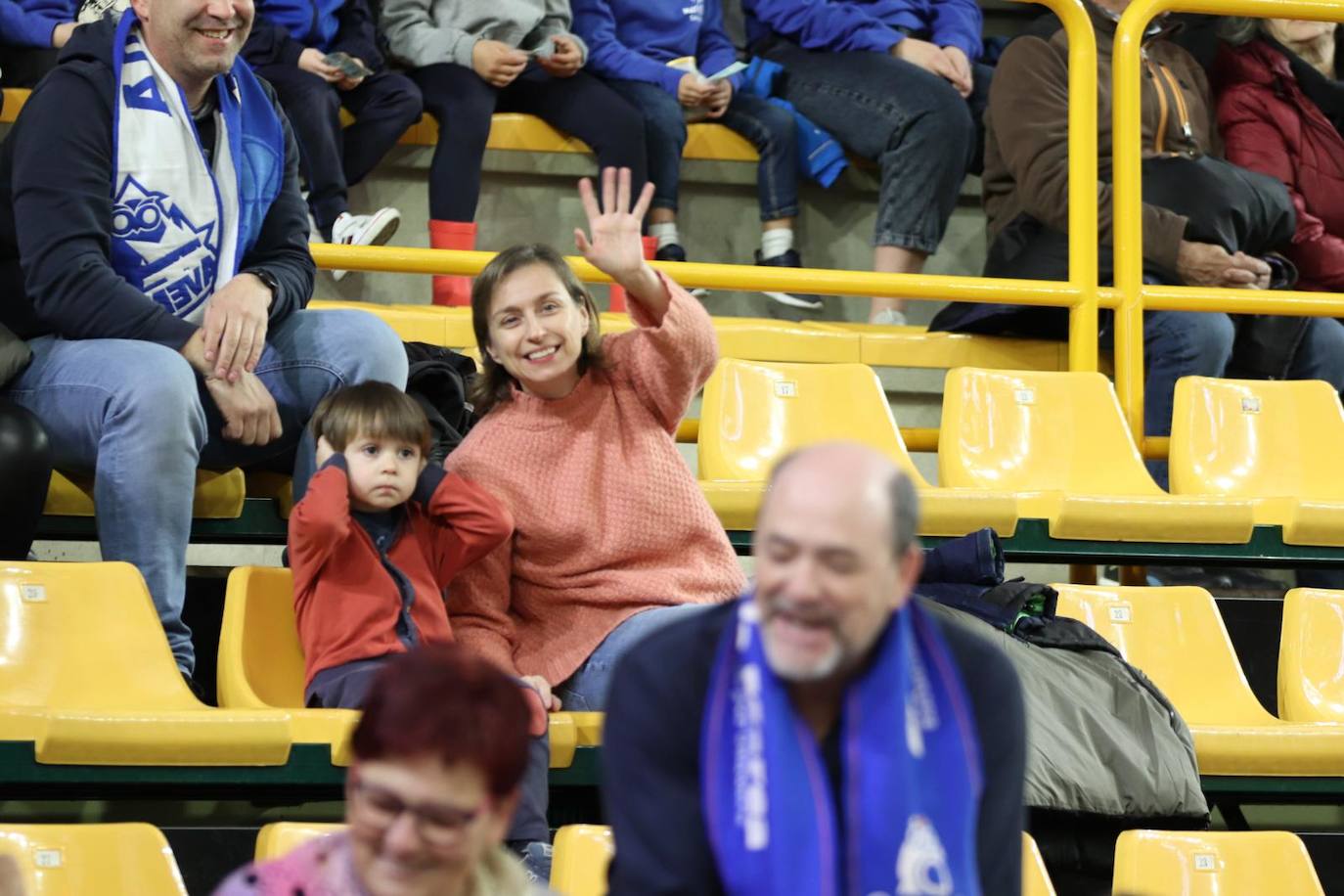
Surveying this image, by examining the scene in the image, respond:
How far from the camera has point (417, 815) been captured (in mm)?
1337

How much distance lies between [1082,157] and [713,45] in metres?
1.29

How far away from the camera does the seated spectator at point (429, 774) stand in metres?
1.34

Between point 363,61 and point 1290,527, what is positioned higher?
point 363,61

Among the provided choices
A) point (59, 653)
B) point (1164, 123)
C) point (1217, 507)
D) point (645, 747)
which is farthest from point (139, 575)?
point (1164, 123)

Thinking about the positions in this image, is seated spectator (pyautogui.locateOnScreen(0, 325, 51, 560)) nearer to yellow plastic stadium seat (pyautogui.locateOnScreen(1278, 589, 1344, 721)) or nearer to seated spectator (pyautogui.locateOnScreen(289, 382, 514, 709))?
seated spectator (pyautogui.locateOnScreen(289, 382, 514, 709))

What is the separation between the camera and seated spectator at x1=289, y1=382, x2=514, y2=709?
2.43 metres

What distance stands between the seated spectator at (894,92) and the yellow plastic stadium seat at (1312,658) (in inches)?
53.3

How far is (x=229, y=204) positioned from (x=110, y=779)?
889 mm

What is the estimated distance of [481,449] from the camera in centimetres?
261

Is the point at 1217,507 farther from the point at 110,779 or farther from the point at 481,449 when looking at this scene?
the point at 110,779

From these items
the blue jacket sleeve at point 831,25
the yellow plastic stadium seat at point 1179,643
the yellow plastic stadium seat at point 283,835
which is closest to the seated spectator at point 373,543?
the yellow plastic stadium seat at point 283,835

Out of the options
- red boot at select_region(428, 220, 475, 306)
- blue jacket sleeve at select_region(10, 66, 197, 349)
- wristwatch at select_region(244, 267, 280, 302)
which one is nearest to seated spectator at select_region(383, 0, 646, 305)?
red boot at select_region(428, 220, 475, 306)

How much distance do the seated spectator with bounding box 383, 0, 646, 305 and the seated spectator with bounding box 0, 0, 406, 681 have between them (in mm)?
1222

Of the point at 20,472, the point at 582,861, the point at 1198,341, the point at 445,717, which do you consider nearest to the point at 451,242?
the point at 1198,341
